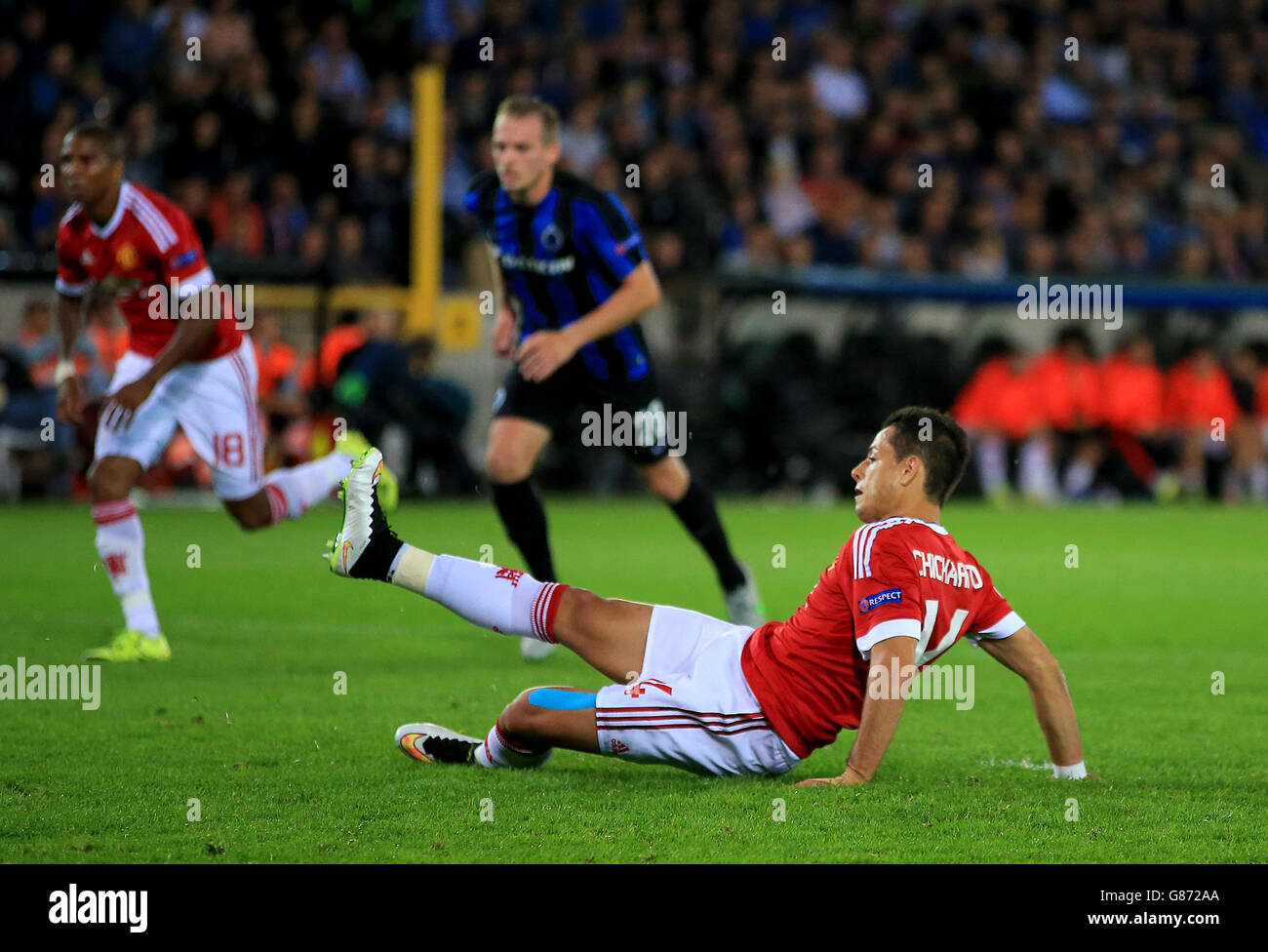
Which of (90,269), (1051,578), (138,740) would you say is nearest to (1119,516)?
(1051,578)

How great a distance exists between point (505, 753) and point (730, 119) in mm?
16378

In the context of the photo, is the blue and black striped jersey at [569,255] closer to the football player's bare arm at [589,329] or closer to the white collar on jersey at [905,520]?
the football player's bare arm at [589,329]

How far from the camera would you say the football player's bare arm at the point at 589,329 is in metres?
6.84

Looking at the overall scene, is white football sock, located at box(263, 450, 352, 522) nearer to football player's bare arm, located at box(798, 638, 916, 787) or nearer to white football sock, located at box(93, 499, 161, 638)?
white football sock, located at box(93, 499, 161, 638)

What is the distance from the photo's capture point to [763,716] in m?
4.58

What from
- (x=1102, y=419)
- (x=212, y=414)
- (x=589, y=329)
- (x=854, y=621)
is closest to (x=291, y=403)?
Answer: (x=212, y=414)

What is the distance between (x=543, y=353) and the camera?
685cm

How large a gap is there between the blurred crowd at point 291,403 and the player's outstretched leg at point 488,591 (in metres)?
10.7

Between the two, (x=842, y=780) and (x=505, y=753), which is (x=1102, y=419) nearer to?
(x=842, y=780)

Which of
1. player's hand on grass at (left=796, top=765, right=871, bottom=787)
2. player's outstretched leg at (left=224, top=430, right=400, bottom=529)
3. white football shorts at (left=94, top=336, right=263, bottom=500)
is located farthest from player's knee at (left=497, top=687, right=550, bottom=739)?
white football shorts at (left=94, top=336, right=263, bottom=500)

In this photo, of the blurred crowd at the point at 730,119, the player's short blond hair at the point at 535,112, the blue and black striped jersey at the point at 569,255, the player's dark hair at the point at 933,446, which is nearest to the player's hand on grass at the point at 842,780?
the player's dark hair at the point at 933,446

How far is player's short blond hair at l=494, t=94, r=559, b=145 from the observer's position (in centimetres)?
717

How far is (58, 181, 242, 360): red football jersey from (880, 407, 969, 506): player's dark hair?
11.9 ft
